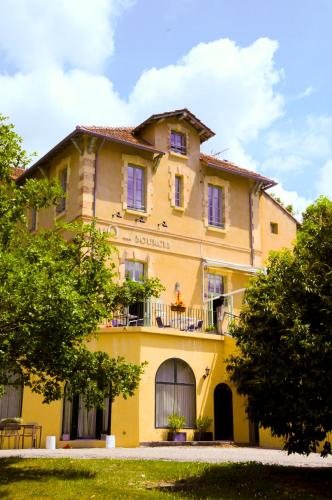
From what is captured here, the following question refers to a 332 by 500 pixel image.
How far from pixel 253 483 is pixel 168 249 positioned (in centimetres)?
Answer: 1359

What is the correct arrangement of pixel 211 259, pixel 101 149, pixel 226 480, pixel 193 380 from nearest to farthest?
pixel 226 480 → pixel 193 380 → pixel 101 149 → pixel 211 259

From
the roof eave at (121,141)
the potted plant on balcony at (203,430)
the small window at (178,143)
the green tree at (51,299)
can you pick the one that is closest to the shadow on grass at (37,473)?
the green tree at (51,299)

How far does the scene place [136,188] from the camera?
2373 cm

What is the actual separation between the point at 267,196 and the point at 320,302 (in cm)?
1724

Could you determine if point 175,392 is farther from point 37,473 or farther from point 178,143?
point 178,143

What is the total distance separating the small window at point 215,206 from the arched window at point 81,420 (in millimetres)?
9282

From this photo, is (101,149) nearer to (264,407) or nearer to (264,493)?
(264,407)

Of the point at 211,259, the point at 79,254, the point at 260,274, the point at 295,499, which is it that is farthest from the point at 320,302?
the point at 211,259

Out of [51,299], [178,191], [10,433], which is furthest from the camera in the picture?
[178,191]

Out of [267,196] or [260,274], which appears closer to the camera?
[260,274]

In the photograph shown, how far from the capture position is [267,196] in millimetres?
27969

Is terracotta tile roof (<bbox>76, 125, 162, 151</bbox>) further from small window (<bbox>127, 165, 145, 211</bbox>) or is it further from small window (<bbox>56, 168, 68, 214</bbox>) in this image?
small window (<bbox>56, 168, 68, 214</bbox>)

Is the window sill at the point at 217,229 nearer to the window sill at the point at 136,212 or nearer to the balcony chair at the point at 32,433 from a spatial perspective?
the window sill at the point at 136,212

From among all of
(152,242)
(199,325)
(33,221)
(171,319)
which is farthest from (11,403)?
(33,221)
